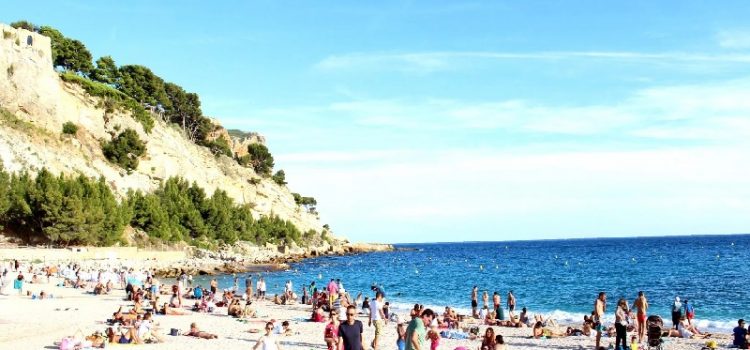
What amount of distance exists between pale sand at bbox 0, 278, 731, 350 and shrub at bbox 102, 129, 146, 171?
Answer: 43946 mm

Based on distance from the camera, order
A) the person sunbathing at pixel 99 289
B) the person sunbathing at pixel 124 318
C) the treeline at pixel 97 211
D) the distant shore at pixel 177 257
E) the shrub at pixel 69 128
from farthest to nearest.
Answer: the shrub at pixel 69 128 → the treeline at pixel 97 211 → the distant shore at pixel 177 257 → the person sunbathing at pixel 99 289 → the person sunbathing at pixel 124 318

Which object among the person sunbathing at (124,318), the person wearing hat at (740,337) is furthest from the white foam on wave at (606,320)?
the person sunbathing at (124,318)

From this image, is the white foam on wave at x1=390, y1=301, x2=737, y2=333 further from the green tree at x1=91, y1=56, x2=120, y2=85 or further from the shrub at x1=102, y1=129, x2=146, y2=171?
the green tree at x1=91, y1=56, x2=120, y2=85

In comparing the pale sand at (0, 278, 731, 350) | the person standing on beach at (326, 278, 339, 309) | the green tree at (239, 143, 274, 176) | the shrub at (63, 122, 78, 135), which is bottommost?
the pale sand at (0, 278, 731, 350)

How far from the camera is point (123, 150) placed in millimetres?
71625

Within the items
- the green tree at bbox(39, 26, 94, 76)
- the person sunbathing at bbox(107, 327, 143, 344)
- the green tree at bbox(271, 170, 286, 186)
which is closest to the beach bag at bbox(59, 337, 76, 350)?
the person sunbathing at bbox(107, 327, 143, 344)

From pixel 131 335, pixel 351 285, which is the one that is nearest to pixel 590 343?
pixel 131 335

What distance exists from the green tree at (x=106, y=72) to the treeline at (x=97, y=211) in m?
21.6

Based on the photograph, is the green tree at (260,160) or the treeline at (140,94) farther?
the green tree at (260,160)

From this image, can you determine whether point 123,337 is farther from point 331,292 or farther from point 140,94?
point 140,94

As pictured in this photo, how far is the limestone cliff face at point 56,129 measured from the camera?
2442 inches

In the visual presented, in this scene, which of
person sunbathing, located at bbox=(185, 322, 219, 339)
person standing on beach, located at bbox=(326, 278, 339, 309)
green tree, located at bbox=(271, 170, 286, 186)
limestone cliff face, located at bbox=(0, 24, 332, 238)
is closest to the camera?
person sunbathing, located at bbox=(185, 322, 219, 339)

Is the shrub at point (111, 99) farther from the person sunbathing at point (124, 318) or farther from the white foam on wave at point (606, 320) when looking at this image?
the person sunbathing at point (124, 318)

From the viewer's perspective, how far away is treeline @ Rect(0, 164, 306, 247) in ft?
176
